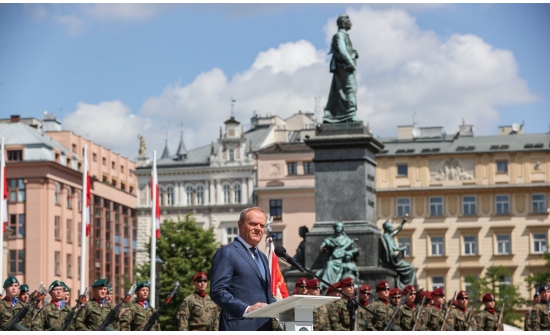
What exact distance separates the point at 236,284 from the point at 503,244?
79.3 m

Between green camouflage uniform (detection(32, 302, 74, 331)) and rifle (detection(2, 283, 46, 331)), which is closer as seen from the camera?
rifle (detection(2, 283, 46, 331))

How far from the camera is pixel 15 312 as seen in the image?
18.0 meters

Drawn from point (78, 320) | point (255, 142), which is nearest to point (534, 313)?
point (78, 320)

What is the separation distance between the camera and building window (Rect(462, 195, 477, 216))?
88938mm

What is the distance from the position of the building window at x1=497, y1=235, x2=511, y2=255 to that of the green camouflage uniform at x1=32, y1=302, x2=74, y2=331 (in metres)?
72.0

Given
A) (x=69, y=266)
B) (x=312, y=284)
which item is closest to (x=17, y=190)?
(x=69, y=266)

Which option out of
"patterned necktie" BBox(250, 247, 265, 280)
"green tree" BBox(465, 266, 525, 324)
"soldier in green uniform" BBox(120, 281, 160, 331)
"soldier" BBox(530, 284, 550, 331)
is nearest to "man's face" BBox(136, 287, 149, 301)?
"soldier in green uniform" BBox(120, 281, 160, 331)

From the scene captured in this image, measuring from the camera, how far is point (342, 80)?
25.1m

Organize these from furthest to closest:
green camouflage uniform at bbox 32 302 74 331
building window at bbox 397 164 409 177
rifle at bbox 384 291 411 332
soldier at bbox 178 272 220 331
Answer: building window at bbox 397 164 409 177 → rifle at bbox 384 291 411 332 → green camouflage uniform at bbox 32 302 74 331 → soldier at bbox 178 272 220 331

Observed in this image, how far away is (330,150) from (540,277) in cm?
5393

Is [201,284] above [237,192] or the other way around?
the other way around

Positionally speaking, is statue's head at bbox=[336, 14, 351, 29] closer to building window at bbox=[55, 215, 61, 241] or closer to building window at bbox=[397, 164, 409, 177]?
building window at bbox=[397, 164, 409, 177]

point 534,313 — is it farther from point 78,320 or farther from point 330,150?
point 78,320

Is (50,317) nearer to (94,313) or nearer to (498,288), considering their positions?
(94,313)
